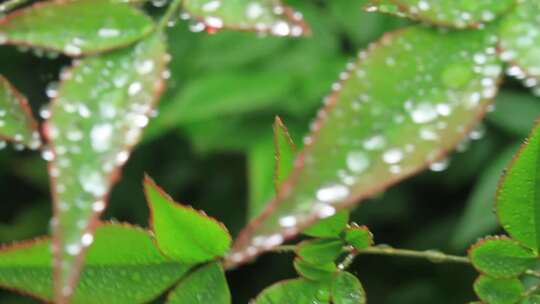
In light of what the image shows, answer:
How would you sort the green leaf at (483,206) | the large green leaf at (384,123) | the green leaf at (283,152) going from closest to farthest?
the large green leaf at (384,123) → the green leaf at (283,152) → the green leaf at (483,206)

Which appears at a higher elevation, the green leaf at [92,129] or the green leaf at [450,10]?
the green leaf at [450,10]

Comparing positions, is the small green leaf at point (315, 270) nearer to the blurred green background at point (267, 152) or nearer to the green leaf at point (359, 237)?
the green leaf at point (359, 237)

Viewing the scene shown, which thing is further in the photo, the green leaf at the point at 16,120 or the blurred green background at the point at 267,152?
the blurred green background at the point at 267,152

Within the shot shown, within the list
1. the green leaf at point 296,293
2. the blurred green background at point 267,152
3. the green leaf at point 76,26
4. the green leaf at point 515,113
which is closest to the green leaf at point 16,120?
the green leaf at point 76,26

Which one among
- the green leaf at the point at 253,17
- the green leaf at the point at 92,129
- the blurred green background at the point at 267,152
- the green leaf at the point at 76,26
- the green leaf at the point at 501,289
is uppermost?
the green leaf at the point at 253,17

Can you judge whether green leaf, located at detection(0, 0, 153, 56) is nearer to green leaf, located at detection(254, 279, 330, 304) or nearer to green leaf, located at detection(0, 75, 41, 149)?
green leaf, located at detection(0, 75, 41, 149)

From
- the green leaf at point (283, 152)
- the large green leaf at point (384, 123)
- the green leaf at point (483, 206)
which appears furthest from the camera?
the green leaf at point (483, 206)

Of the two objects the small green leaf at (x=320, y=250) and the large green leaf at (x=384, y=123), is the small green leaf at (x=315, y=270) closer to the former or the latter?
the small green leaf at (x=320, y=250)

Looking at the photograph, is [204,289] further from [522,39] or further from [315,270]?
[522,39]

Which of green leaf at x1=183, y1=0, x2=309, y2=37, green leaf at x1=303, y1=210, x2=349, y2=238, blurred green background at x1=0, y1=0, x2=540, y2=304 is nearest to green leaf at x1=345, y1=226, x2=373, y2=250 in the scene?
green leaf at x1=303, y1=210, x2=349, y2=238

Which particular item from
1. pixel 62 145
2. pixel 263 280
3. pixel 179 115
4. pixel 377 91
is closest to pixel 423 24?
pixel 377 91
